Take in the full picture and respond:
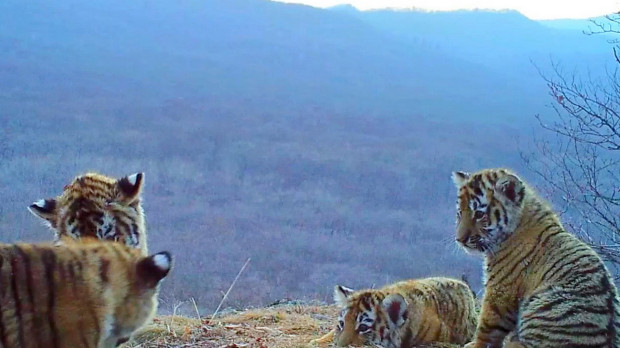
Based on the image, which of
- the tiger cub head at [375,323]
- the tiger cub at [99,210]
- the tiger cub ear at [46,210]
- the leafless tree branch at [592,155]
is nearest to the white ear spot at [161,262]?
the tiger cub at [99,210]

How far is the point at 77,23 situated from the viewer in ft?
166

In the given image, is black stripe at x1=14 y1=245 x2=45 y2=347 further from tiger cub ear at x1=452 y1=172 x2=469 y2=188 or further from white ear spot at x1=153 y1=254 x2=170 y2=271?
tiger cub ear at x1=452 y1=172 x2=469 y2=188

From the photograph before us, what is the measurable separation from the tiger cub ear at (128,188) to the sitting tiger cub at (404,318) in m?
2.08

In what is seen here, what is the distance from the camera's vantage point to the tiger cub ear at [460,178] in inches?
169

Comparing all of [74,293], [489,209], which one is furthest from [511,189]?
[74,293]

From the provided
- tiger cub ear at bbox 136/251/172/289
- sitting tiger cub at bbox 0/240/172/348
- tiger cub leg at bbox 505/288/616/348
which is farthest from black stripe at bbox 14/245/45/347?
tiger cub leg at bbox 505/288/616/348

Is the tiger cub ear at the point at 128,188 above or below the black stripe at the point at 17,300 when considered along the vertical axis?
below

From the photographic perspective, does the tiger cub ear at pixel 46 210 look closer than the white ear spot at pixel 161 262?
No

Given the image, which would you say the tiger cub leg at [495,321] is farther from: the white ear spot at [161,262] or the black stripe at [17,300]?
the black stripe at [17,300]

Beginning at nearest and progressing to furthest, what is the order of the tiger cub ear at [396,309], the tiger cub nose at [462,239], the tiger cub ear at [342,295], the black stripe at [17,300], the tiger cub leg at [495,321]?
the black stripe at [17,300], the tiger cub leg at [495,321], the tiger cub nose at [462,239], the tiger cub ear at [396,309], the tiger cub ear at [342,295]

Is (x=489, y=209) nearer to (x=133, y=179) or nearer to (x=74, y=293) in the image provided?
(x=133, y=179)

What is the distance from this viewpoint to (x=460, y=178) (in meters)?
4.32

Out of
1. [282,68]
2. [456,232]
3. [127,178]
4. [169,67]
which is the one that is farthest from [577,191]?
[282,68]

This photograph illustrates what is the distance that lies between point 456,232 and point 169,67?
4731 centimetres
